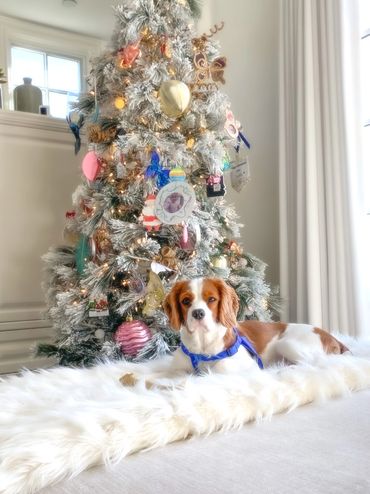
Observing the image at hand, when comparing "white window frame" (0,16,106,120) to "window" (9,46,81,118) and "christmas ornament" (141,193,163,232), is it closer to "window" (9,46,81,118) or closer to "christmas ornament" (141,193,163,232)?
"window" (9,46,81,118)

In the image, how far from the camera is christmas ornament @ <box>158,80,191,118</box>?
1.57m

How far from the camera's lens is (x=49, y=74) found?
9.07 feet

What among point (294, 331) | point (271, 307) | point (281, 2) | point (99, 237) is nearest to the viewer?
point (294, 331)

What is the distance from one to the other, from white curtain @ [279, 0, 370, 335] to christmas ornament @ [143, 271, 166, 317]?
69 cm

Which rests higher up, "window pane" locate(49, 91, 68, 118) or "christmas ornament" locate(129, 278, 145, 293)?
"window pane" locate(49, 91, 68, 118)

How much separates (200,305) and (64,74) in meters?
2.17

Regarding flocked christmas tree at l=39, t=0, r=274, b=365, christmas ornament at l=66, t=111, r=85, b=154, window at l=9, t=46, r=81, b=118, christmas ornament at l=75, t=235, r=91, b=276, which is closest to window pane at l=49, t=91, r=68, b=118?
window at l=9, t=46, r=81, b=118

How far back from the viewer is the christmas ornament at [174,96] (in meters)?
1.57

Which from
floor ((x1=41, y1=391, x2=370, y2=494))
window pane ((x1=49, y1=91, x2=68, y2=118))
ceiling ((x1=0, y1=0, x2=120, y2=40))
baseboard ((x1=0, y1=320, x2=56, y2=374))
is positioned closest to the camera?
floor ((x1=41, y1=391, x2=370, y2=494))

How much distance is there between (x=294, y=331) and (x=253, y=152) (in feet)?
4.29

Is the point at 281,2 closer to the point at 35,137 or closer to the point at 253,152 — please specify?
the point at 253,152

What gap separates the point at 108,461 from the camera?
0.68 m

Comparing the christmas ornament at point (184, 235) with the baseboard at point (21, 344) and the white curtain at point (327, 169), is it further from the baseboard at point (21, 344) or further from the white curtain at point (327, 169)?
the baseboard at point (21, 344)

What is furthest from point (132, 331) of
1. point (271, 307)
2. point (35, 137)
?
point (35, 137)
